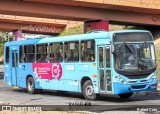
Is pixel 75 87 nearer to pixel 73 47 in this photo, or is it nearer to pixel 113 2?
pixel 73 47

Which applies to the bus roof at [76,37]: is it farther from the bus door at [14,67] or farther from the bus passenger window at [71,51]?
the bus door at [14,67]

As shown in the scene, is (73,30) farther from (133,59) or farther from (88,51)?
(133,59)

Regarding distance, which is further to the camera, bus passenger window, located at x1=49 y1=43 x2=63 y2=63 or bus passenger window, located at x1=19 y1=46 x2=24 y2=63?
bus passenger window, located at x1=19 y1=46 x2=24 y2=63

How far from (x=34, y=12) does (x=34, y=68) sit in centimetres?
1890

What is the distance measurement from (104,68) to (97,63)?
1.49ft

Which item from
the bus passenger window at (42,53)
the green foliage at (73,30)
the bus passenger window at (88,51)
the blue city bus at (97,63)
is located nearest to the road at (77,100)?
the blue city bus at (97,63)

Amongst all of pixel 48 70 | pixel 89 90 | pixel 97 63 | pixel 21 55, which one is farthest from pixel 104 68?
pixel 21 55

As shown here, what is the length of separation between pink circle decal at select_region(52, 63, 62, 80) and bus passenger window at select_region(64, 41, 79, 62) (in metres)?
0.74

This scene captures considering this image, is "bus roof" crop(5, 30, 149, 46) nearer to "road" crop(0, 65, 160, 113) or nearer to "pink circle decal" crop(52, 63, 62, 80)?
"pink circle decal" crop(52, 63, 62, 80)

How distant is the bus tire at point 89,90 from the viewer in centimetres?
1597

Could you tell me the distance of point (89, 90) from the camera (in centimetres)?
1617

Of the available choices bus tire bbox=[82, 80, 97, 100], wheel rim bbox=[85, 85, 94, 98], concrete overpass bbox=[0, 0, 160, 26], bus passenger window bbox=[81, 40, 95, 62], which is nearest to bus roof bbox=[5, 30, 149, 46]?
bus passenger window bbox=[81, 40, 95, 62]

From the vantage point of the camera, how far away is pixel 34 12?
3819cm

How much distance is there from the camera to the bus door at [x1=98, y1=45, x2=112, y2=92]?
1508 cm
